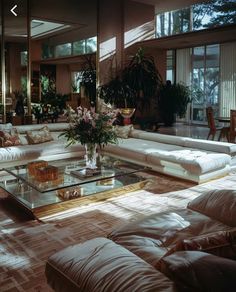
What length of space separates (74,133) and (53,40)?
365 cm

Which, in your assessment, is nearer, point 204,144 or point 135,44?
point 204,144

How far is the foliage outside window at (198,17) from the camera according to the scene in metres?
10.0

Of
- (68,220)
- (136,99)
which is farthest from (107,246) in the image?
(136,99)

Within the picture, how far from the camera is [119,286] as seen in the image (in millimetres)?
1380

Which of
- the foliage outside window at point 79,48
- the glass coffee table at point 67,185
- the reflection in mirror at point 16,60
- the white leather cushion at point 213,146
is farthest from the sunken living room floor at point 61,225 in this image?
the foliage outside window at point 79,48

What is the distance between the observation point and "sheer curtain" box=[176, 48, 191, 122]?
1166 centimetres

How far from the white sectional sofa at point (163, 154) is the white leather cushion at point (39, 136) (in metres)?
0.11

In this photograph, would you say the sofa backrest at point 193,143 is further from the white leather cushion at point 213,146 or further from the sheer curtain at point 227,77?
the sheer curtain at point 227,77

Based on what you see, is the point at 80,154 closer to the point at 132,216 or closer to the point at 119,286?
the point at 132,216

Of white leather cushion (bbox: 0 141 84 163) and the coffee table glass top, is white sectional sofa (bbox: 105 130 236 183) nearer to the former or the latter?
the coffee table glass top

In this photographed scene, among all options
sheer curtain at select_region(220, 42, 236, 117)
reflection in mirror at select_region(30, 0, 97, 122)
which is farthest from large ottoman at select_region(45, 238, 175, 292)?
sheer curtain at select_region(220, 42, 236, 117)

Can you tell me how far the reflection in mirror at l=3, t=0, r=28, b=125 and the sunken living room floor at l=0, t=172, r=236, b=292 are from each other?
2.98 m

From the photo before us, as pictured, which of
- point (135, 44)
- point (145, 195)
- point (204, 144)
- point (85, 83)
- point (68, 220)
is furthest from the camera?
point (135, 44)

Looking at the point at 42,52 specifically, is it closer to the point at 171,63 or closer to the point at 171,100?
the point at 171,100
